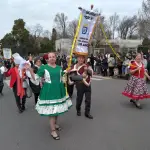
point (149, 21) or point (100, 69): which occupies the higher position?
point (149, 21)

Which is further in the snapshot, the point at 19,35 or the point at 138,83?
the point at 19,35

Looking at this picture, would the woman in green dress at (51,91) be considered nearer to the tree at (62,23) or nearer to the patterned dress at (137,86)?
the patterned dress at (137,86)

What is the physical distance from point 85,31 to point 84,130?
2.43 metres

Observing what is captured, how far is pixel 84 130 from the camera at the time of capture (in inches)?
192

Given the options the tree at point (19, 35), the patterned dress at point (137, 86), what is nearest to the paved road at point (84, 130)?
the patterned dress at point (137, 86)

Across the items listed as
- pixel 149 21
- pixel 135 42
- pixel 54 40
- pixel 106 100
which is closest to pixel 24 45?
pixel 54 40

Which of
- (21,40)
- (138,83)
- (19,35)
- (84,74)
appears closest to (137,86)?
(138,83)

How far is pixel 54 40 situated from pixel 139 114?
62.9 m

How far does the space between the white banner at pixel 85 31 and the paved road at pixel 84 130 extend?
1.71m

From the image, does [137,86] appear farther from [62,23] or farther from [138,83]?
[62,23]

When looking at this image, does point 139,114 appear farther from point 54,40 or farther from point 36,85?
point 54,40

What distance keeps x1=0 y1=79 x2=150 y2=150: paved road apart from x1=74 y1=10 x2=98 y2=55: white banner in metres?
1.71

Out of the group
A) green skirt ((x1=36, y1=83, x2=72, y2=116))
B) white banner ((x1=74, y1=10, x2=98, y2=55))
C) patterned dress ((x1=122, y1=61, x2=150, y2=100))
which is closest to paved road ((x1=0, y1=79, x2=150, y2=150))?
patterned dress ((x1=122, y1=61, x2=150, y2=100))

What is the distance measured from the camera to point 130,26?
213 ft
